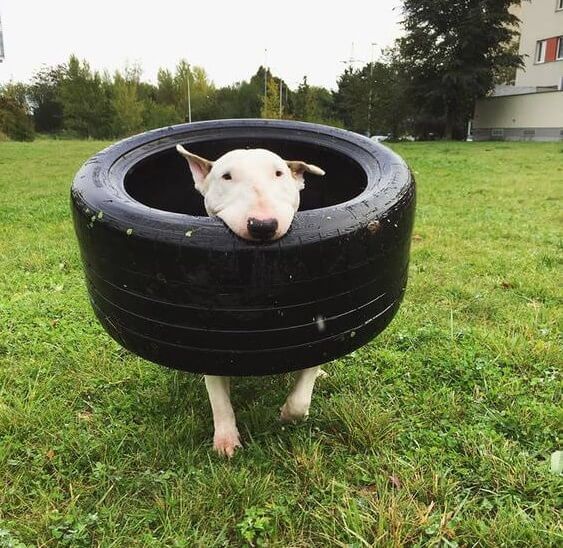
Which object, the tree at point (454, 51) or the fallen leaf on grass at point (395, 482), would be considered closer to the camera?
the fallen leaf on grass at point (395, 482)

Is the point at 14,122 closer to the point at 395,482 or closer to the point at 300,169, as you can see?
the point at 300,169

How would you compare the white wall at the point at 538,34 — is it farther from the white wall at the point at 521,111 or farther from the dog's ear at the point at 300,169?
the dog's ear at the point at 300,169

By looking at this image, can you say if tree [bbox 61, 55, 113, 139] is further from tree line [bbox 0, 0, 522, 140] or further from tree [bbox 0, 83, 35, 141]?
tree [bbox 0, 83, 35, 141]

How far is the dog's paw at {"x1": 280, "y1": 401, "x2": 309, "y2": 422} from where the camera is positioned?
2785 millimetres

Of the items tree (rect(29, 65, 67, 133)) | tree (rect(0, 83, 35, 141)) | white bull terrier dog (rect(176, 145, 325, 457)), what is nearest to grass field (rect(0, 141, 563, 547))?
white bull terrier dog (rect(176, 145, 325, 457))

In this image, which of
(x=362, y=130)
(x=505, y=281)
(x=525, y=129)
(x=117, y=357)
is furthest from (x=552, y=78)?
(x=117, y=357)

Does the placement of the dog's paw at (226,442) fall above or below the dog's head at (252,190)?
below

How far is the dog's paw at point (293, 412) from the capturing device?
110 inches

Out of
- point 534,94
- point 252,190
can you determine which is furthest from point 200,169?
point 534,94

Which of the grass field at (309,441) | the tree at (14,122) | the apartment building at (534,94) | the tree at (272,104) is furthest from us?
the tree at (272,104)

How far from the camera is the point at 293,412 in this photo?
110 inches

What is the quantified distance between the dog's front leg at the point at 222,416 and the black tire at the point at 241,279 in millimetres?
517

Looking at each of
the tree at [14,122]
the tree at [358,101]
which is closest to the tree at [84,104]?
the tree at [14,122]

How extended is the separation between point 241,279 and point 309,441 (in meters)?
1.04
